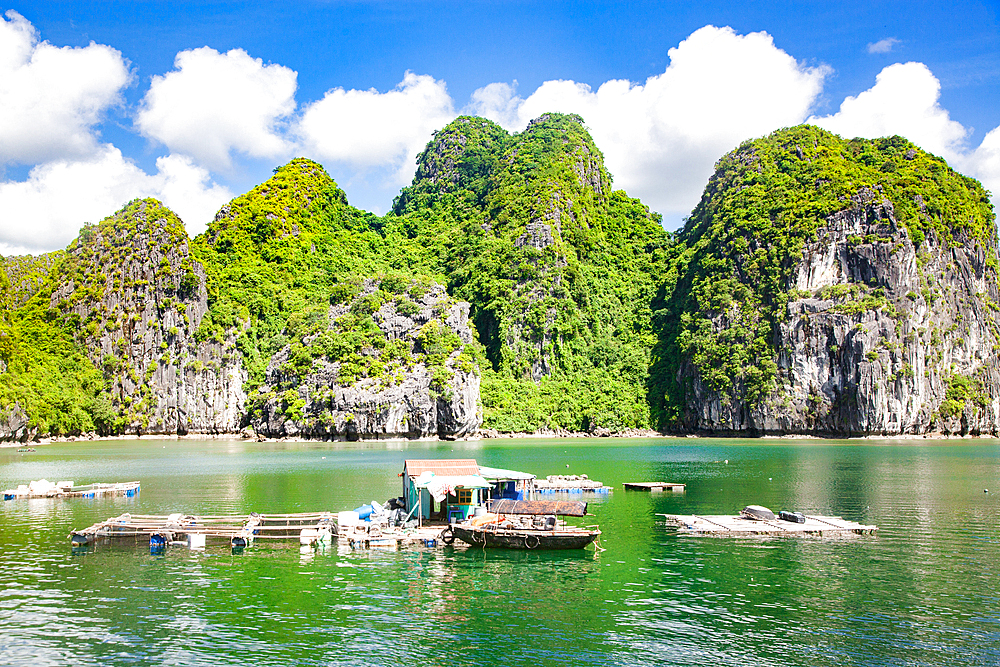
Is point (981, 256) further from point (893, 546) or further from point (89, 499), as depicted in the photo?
point (89, 499)

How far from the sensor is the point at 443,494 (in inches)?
1516

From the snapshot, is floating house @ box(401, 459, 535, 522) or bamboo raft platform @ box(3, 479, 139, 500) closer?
floating house @ box(401, 459, 535, 522)

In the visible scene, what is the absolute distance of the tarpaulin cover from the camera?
37.7 m

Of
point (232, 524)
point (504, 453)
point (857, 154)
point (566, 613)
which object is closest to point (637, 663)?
point (566, 613)

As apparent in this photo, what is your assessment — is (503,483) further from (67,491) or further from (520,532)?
(67,491)

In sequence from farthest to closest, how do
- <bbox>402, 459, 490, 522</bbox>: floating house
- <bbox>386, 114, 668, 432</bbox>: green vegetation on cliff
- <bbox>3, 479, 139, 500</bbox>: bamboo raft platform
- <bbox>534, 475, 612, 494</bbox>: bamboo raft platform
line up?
<bbox>386, 114, 668, 432</bbox>: green vegetation on cliff < <bbox>534, 475, 612, 494</bbox>: bamboo raft platform < <bbox>3, 479, 139, 500</bbox>: bamboo raft platform < <bbox>402, 459, 490, 522</bbox>: floating house

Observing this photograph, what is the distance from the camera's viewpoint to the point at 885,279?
444 ft

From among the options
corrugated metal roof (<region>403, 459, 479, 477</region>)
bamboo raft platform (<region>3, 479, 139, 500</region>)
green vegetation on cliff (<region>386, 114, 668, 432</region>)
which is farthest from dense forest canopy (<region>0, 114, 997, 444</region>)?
corrugated metal roof (<region>403, 459, 479, 477</region>)

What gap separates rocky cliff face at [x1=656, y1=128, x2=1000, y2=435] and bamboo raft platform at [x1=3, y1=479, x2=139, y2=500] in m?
107

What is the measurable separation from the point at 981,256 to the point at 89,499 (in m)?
156

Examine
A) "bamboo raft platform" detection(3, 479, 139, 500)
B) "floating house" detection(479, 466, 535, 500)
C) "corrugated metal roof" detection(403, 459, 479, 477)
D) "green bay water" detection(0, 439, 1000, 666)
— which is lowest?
"green bay water" detection(0, 439, 1000, 666)

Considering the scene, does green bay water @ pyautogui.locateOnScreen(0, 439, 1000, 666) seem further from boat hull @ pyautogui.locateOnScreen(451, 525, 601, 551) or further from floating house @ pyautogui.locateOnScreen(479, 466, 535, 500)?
floating house @ pyautogui.locateOnScreen(479, 466, 535, 500)

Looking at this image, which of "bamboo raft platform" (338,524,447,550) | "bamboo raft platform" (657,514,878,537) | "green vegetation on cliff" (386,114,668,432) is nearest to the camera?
"bamboo raft platform" (338,524,447,550)

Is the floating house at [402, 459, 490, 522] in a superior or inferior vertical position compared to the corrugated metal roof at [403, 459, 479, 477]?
inferior
